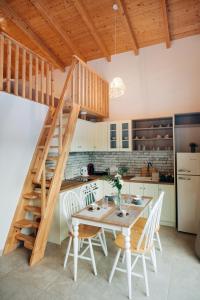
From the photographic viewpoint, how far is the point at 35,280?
2275 millimetres

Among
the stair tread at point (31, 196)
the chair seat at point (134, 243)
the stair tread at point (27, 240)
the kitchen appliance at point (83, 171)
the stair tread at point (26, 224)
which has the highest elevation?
the kitchen appliance at point (83, 171)

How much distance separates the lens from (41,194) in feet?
9.11

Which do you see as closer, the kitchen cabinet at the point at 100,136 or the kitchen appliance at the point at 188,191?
the kitchen appliance at the point at 188,191

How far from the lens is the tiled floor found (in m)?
2.04

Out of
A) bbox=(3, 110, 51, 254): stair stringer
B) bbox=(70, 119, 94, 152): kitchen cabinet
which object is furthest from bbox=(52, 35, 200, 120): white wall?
bbox=(3, 110, 51, 254): stair stringer

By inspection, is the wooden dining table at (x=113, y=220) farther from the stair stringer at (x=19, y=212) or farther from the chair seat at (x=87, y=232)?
the stair stringer at (x=19, y=212)

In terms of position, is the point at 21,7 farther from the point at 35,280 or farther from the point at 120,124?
the point at 35,280

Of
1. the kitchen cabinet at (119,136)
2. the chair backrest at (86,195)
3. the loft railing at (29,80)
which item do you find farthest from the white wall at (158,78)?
the chair backrest at (86,195)

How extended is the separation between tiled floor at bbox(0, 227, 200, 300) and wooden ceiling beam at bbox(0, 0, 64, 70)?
177 inches

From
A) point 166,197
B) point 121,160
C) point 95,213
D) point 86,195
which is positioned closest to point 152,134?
point 121,160

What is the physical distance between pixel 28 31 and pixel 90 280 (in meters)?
4.97

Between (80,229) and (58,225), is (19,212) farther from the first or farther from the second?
(80,229)

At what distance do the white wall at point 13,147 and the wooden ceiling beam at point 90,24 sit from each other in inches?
82.4

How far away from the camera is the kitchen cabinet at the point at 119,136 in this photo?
4.37m
